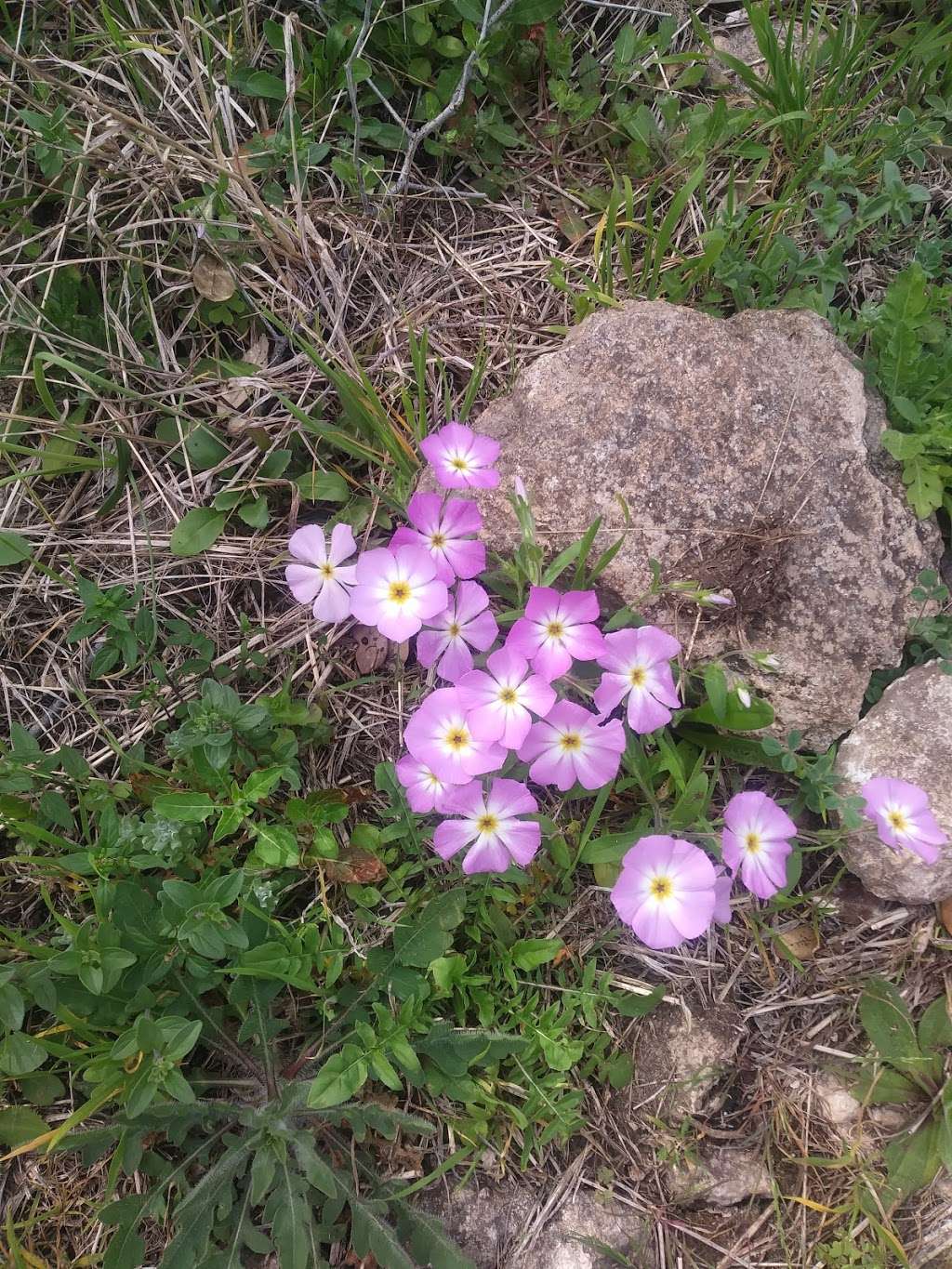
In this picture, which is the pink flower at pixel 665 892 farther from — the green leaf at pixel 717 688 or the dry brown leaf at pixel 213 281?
the dry brown leaf at pixel 213 281

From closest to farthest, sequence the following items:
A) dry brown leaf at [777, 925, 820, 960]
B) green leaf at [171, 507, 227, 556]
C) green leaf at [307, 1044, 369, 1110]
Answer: green leaf at [307, 1044, 369, 1110], dry brown leaf at [777, 925, 820, 960], green leaf at [171, 507, 227, 556]

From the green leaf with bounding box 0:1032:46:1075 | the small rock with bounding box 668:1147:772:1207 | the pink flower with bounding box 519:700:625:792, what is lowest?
the small rock with bounding box 668:1147:772:1207

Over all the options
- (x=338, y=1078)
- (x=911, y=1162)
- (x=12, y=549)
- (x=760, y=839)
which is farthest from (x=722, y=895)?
(x=12, y=549)

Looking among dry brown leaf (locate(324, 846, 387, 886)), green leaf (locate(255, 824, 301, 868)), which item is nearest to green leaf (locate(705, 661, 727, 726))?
dry brown leaf (locate(324, 846, 387, 886))

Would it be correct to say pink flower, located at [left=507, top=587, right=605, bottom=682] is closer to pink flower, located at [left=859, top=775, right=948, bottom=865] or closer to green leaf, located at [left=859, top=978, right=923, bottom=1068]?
pink flower, located at [left=859, top=775, right=948, bottom=865]

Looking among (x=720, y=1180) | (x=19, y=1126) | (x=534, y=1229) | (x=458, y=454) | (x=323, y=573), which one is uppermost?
(x=458, y=454)

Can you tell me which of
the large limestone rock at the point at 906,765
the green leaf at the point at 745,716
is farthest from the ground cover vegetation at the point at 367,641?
the large limestone rock at the point at 906,765

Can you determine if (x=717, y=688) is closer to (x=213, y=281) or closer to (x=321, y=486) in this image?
(x=321, y=486)
